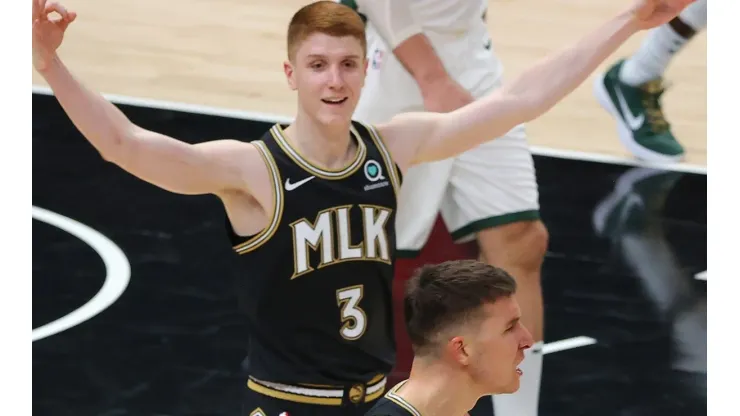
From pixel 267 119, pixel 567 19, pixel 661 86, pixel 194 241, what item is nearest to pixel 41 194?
pixel 194 241

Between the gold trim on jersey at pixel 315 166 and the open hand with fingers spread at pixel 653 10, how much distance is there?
32.6 inches

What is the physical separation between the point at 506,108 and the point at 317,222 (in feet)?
2.12

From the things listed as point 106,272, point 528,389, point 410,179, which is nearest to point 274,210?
point 410,179

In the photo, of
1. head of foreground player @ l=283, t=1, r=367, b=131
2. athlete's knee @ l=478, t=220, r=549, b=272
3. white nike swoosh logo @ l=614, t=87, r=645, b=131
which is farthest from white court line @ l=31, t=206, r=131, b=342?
white nike swoosh logo @ l=614, t=87, r=645, b=131

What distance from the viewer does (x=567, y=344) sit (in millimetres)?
6500

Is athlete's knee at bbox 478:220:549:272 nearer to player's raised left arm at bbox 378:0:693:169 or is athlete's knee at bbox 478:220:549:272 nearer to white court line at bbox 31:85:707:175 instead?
player's raised left arm at bbox 378:0:693:169

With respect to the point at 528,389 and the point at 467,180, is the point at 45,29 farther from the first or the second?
the point at 528,389

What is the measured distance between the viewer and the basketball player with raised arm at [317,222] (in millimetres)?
3809

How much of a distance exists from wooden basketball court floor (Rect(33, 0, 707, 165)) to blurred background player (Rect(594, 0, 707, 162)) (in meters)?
0.17

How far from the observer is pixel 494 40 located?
408 inches

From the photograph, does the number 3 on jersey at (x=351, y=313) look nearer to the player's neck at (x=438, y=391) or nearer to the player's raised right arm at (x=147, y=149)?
the player's raised right arm at (x=147, y=149)
